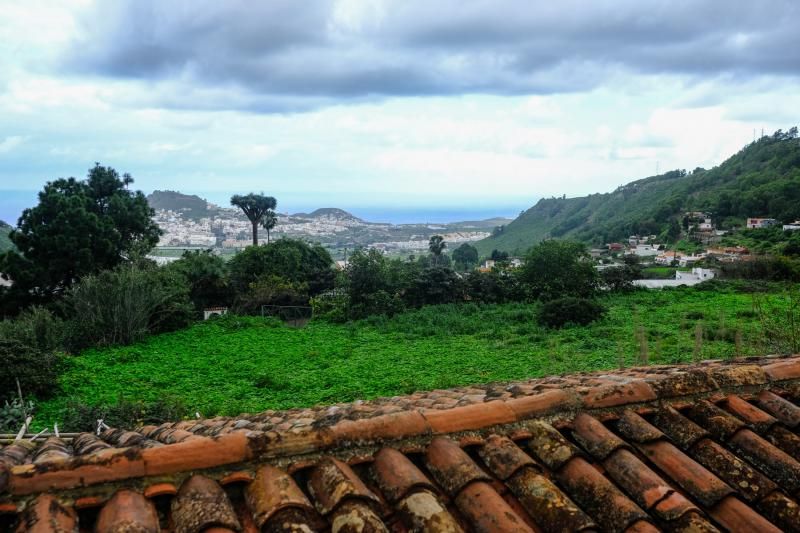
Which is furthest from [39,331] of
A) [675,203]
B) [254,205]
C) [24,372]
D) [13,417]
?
[675,203]

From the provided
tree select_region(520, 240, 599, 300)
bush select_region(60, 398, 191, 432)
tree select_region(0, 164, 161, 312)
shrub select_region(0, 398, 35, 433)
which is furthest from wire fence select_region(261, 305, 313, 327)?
shrub select_region(0, 398, 35, 433)

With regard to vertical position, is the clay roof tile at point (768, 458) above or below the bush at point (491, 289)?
above

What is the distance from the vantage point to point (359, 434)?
223 centimetres

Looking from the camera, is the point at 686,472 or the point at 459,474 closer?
the point at 459,474

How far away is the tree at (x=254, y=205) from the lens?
4156 cm

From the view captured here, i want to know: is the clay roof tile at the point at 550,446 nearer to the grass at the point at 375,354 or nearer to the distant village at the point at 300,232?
the grass at the point at 375,354

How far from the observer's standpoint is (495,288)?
24078 millimetres

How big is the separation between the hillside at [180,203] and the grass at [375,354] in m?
105

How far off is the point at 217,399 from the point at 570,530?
999 centimetres

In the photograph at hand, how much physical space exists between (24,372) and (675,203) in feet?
229

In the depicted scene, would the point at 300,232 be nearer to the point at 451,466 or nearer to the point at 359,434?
the point at 359,434

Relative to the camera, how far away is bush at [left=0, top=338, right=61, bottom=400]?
10.8 metres

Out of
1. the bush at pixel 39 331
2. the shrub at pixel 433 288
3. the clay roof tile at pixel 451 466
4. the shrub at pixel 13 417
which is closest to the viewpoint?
the clay roof tile at pixel 451 466

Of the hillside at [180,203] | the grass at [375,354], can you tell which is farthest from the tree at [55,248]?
the hillside at [180,203]
